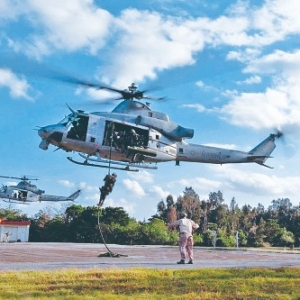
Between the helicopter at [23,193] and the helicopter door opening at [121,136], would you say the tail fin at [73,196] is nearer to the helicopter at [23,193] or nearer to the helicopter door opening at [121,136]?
the helicopter at [23,193]

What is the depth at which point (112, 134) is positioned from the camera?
25.9 m

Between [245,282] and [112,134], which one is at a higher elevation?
[112,134]

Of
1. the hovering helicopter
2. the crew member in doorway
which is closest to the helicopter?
the hovering helicopter

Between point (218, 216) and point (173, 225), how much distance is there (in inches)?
2730

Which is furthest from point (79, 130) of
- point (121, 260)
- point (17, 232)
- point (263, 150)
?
point (17, 232)

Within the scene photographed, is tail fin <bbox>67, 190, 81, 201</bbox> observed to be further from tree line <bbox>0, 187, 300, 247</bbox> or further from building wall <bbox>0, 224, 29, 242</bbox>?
building wall <bbox>0, 224, 29, 242</bbox>

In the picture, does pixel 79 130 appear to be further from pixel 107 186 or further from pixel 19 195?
pixel 19 195

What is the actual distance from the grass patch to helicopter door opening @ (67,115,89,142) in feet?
53.9

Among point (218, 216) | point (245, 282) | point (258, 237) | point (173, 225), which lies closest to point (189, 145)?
point (173, 225)

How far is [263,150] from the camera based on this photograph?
108 ft

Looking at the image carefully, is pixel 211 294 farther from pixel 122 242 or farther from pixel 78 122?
pixel 122 242

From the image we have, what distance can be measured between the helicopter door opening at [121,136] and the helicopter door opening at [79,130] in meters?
1.09

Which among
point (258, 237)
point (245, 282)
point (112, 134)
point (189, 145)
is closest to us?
point (245, 282)

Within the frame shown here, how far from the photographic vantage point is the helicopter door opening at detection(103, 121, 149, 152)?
25953mm
